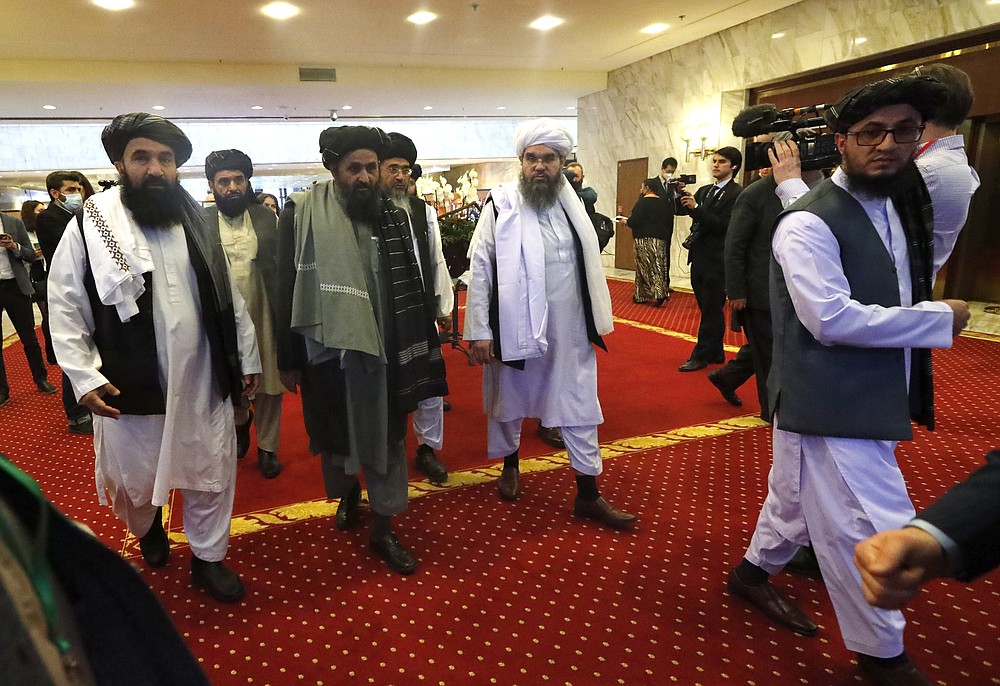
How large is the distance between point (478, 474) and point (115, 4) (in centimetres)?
659

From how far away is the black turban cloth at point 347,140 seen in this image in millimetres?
2066

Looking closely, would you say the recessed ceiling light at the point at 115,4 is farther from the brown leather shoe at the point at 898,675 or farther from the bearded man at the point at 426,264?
the brown leather shoe at the point at 898,675

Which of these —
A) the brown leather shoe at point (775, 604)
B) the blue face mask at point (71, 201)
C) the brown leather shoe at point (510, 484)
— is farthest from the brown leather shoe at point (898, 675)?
the blue face mask at point (71, 201)

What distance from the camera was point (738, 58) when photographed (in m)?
8.28

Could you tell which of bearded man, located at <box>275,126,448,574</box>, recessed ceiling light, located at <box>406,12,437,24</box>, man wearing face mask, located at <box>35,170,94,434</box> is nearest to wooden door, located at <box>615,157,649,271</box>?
recessed ceiling light, located at <box>406,12,437,24</box>

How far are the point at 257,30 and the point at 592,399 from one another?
7.33 meters

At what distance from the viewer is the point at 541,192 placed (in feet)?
8.25

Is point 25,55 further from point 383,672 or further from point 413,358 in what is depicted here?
point 383,672

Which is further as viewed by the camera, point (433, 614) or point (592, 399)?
point (592, 399)

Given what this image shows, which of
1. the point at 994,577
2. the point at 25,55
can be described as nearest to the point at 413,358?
the point at 994,577

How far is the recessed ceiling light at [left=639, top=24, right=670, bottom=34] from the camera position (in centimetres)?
809

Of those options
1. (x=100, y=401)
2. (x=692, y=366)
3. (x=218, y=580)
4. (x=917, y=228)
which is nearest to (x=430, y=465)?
(x=218, y=580)

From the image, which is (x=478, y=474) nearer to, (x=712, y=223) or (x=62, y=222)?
(x=712, y=223)

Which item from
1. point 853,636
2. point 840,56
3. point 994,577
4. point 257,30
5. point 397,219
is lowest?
point 994,577
